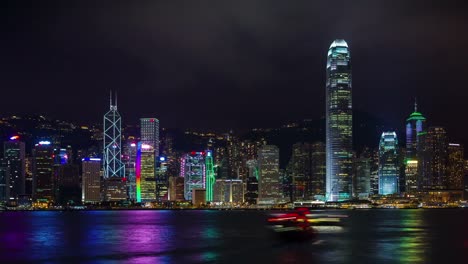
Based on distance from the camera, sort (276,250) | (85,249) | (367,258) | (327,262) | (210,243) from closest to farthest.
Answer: (327,262) < (367,258) < (276,250) < (85,249) < (210,243)

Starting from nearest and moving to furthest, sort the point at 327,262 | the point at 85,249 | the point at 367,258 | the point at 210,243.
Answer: the point at 327,262 < the point at 367,258 < the point at 85,249 < the point at 210,243

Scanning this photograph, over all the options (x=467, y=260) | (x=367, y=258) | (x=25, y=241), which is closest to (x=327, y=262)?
(x=367, y=258)

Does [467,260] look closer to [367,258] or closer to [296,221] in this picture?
[367,258]

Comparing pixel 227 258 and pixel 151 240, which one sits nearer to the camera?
pixel 227 258

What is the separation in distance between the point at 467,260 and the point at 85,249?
3352 cm

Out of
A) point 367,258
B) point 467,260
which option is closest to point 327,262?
point 367,258

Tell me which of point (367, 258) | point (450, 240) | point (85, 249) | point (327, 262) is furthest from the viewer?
point (450, 240)

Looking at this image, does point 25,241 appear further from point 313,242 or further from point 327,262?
point 327,262

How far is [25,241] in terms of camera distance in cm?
7594

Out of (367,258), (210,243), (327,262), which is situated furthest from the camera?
(210,243)

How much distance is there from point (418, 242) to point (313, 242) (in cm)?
1234

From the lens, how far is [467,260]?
52125mm

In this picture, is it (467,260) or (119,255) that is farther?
(119,255)

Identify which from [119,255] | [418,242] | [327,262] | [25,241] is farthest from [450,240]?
[25,241]
